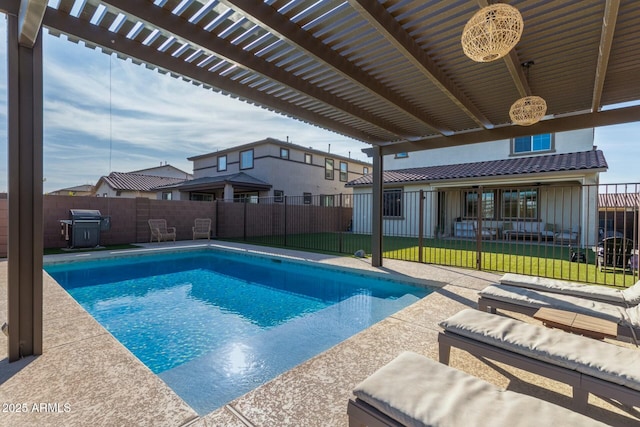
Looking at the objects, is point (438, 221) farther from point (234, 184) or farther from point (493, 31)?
point (493, 31)

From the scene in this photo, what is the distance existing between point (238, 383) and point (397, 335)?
5.43 feet

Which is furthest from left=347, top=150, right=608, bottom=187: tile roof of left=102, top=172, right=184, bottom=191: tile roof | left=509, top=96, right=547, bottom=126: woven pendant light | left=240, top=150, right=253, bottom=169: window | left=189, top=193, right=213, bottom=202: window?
left=102, top=172, right=184, bottom=191: tile roof

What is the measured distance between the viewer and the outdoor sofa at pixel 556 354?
5.77 feet

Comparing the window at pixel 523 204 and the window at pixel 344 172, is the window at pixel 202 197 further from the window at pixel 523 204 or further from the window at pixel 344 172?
the window at pixel 523 204

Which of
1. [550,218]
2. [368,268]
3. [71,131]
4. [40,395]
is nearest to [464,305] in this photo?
[368,268]

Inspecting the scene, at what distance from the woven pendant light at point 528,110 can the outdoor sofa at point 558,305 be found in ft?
8.02

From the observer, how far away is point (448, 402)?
150 centimetres

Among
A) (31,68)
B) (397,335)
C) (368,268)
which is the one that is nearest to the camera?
(31,68)

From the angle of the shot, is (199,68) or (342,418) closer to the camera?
(342,418)

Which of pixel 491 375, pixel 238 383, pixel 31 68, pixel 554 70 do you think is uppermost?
pixel 554 70

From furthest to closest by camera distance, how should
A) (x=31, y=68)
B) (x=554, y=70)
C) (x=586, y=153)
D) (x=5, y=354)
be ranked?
(x=586, y=153) → (x=554, y=70) → (x=5, y=354) → (x=31, y=68)

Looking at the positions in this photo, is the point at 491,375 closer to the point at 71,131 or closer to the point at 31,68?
the point at 31,68

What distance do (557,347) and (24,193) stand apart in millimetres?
4148

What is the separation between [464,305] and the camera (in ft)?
14.0
